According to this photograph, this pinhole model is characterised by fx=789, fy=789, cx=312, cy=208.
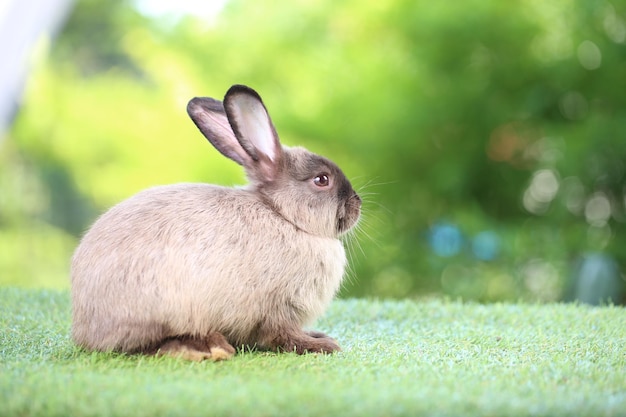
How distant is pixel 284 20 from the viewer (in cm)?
591

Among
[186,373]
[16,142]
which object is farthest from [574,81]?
[16,142]

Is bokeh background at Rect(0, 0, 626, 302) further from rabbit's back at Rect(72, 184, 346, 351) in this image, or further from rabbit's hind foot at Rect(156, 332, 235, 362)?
rabbit's hind foot at Rect(156, 332, 235, 362)

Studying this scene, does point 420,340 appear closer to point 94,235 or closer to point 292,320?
point 292,320

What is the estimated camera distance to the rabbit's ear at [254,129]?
2.20m

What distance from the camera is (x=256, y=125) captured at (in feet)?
7.47

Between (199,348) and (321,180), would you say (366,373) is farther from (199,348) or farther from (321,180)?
(321,180)

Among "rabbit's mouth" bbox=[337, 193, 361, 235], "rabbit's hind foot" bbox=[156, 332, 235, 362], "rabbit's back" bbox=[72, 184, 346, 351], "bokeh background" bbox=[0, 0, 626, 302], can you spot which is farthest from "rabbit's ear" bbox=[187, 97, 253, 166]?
"bokeh background" bbox=[0, 0, 626, 302]

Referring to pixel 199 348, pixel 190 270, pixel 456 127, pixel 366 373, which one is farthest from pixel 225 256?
pixel 456 127

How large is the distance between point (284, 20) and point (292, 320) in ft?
13.3

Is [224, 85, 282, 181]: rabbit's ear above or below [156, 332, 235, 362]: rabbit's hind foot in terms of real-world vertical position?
above

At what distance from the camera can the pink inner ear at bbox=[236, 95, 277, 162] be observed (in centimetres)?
223

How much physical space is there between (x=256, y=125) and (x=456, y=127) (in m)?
3.21

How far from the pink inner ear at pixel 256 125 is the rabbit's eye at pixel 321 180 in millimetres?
142

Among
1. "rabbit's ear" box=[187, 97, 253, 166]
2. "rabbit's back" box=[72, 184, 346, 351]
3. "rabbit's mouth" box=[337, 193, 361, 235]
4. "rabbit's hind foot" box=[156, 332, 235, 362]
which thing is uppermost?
"rabbit's ear" box=[187, 97, 253, 166]
